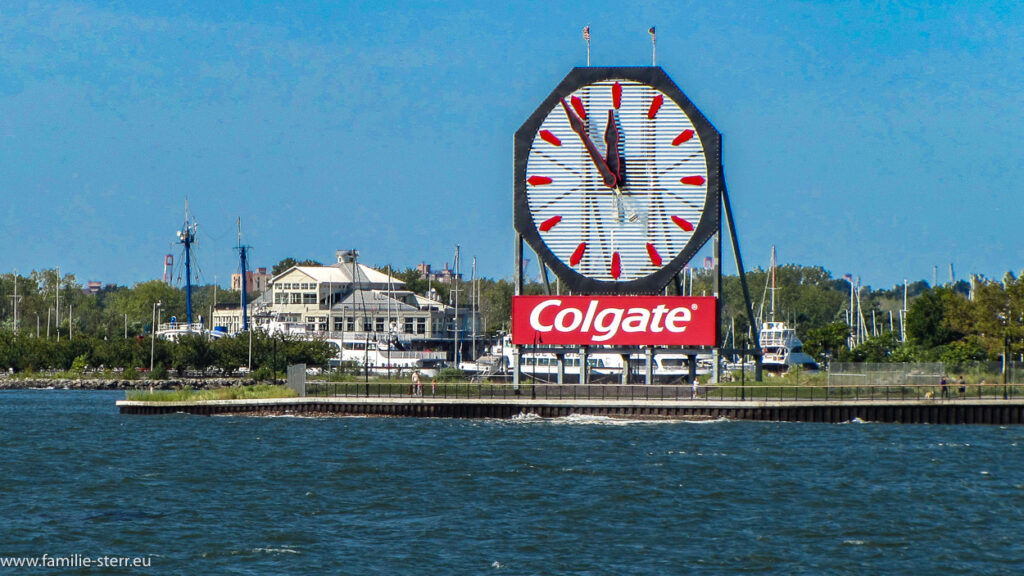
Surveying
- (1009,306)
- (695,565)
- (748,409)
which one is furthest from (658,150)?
(695,565)

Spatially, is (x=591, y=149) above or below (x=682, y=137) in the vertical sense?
below

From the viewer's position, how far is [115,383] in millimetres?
121625

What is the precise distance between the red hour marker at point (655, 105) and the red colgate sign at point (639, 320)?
9.14 m

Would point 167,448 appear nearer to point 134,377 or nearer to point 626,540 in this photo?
point 626,540

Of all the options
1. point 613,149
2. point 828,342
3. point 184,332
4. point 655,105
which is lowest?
point 828,342

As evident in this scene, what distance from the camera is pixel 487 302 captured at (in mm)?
193750

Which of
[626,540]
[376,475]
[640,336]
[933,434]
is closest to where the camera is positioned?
[626,540]

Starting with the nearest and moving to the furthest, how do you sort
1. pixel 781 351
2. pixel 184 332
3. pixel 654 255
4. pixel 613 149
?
A: pixel 613 149, pixel 654 255, pixel 781 351, pixel 184 332

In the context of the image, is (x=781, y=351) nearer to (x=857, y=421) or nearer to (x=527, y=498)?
(x=857, y=421)

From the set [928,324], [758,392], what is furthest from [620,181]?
[928,324]

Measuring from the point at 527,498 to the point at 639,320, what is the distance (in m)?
29.6

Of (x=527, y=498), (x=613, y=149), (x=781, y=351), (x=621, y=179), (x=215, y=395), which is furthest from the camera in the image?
(x=781, y=351)

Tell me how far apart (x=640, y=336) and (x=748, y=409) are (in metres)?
7.12

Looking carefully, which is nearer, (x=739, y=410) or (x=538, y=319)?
(x=739, y=410)
